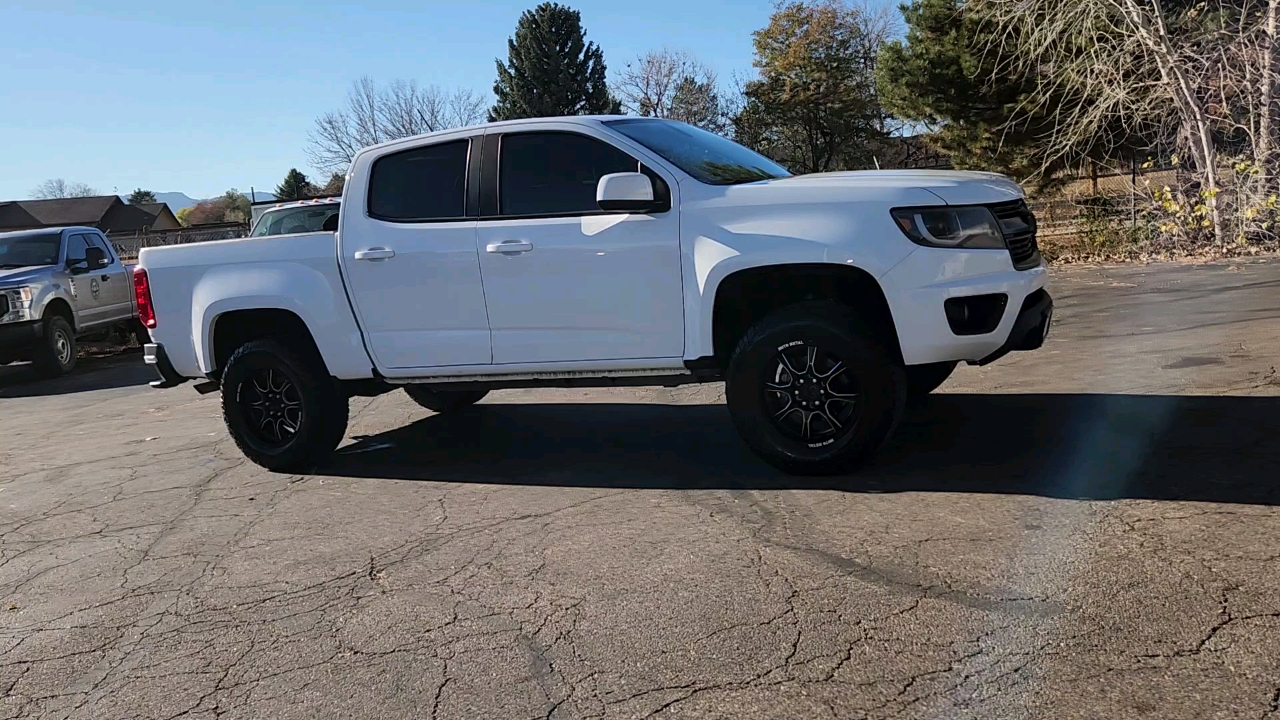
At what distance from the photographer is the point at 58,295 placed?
13961mm

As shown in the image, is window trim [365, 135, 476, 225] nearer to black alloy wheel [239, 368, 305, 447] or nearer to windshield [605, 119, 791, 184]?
windshield [605, 119, 791, 184]

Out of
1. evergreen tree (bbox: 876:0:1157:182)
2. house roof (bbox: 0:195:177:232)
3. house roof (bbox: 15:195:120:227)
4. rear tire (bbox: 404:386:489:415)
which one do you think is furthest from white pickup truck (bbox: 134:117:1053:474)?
house roof (bbox: 15:195:120:227)

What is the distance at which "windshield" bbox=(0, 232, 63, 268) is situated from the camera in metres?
14.4

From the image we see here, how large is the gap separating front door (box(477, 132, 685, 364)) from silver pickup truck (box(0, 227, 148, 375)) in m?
9.82

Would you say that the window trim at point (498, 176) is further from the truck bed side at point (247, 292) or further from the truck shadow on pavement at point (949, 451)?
the truck shadow on pavement at point (949, 451)

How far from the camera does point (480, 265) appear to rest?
19.1ft

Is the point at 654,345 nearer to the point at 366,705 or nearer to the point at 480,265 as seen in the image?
the point at 480,265

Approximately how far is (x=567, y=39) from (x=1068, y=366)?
1883 inches

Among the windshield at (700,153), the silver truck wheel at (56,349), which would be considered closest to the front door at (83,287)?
the silver truck wheel at (56,349)

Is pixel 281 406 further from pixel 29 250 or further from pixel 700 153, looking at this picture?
pixel 29 250

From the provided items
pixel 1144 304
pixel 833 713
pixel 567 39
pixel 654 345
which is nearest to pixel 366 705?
pixel 833 713

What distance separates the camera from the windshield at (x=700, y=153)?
5660 millimetres

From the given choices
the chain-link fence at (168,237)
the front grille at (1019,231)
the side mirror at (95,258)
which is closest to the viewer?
the front grille at (1019,231)

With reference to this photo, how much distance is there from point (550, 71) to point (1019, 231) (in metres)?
48.8
